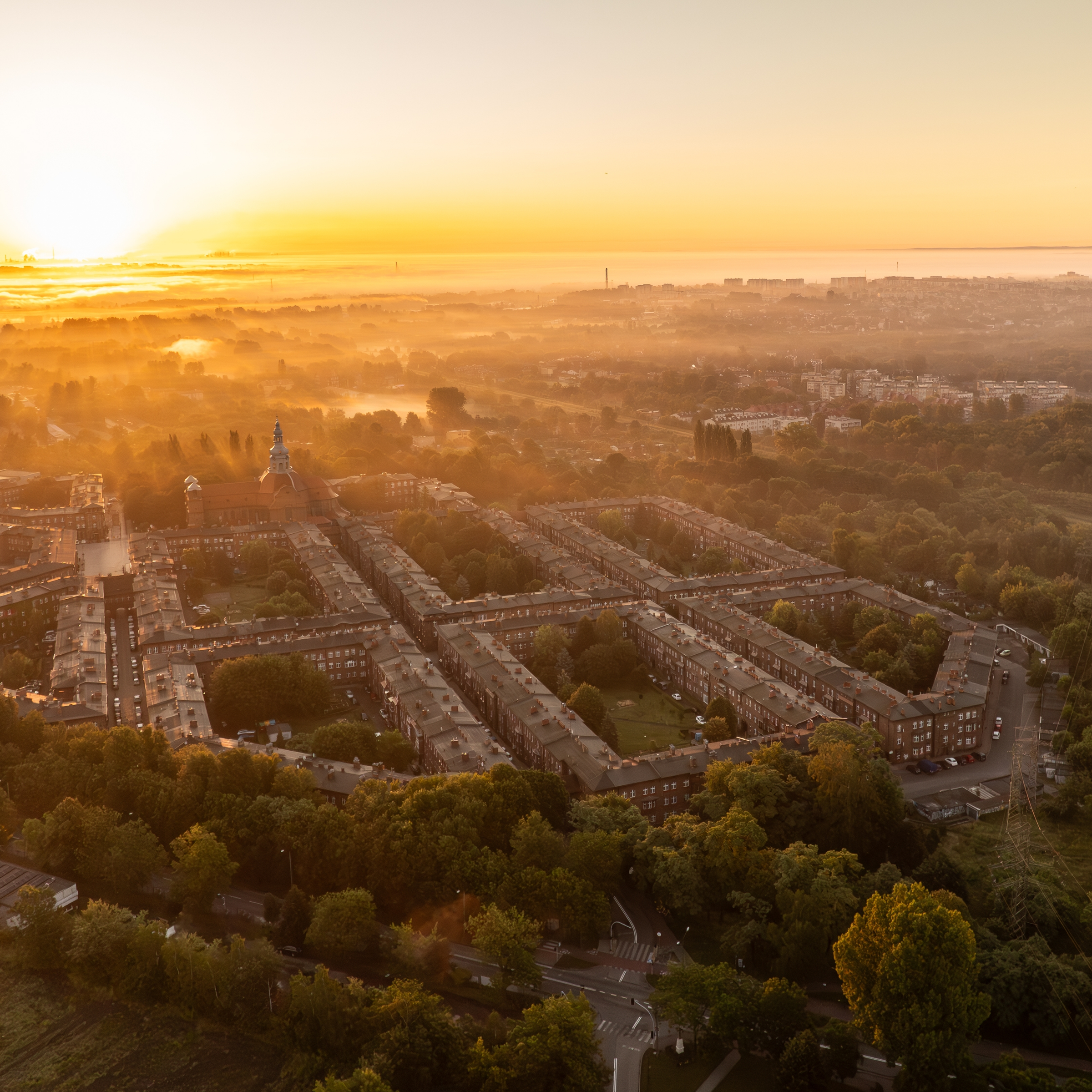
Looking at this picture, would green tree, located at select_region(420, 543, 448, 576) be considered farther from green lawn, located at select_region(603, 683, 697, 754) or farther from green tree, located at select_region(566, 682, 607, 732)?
green tree, located at select_region(566, 682, 607, 732)

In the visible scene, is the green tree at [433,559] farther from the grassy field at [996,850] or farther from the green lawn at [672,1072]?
the green lawn at [672,1072]

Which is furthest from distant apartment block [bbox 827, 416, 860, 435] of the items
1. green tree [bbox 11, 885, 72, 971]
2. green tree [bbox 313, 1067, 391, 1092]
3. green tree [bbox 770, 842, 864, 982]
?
green tree [bbox 313, 1067, 391, 1092]

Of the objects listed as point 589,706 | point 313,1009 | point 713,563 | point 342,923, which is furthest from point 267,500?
point 313,1009

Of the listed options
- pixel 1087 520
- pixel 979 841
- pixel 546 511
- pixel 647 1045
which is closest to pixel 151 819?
pixel 647 1045

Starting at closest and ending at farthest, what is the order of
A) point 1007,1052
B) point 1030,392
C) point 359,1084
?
point 359,1084
point 1007,1052
point 1030,392

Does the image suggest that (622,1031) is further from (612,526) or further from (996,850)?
(612,526)

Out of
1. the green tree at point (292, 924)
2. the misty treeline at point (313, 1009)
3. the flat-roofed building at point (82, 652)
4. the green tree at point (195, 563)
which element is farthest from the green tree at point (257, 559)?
the green tree at point (292, 924)

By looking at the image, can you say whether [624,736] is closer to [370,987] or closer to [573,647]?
[573,647]
